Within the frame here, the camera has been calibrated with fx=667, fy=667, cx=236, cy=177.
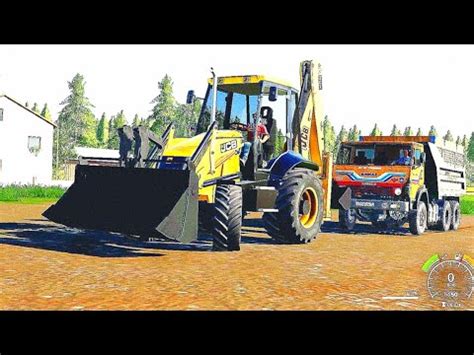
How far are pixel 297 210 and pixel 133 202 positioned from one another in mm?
3662

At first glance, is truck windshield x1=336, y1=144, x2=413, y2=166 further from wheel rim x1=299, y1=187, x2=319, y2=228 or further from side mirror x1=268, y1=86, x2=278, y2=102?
side mirror x1=268, y1=86, x2=278, y2=102

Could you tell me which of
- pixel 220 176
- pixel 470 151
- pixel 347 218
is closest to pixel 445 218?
pixel 347 218

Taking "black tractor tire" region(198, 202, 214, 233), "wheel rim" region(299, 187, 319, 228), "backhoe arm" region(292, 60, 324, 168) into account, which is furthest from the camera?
"backhoe arm" region(292, 60, 324, 168)

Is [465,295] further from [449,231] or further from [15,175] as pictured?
[15,175]

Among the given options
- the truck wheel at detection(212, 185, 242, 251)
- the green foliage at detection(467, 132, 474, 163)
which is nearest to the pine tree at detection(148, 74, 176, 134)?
the truck wheel at detection(212, 185, 242, 251)

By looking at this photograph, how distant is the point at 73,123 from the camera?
159 feet

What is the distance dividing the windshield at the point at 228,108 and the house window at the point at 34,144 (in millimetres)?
33073

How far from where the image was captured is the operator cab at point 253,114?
13445mm

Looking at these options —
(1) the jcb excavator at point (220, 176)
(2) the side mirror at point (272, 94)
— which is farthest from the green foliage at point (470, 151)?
(2) the side mirror at point (272, 94)

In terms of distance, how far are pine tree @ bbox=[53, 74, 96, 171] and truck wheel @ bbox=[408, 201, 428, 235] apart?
31.6m

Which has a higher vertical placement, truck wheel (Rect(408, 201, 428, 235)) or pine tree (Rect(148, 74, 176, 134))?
pine tree (Rect(148, 74, 176, 134))

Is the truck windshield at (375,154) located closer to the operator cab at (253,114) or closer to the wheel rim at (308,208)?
the wheel rim at (308,208)

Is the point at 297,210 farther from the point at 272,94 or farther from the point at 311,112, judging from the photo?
the point at 311,112

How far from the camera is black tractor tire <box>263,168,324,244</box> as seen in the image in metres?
13.6
